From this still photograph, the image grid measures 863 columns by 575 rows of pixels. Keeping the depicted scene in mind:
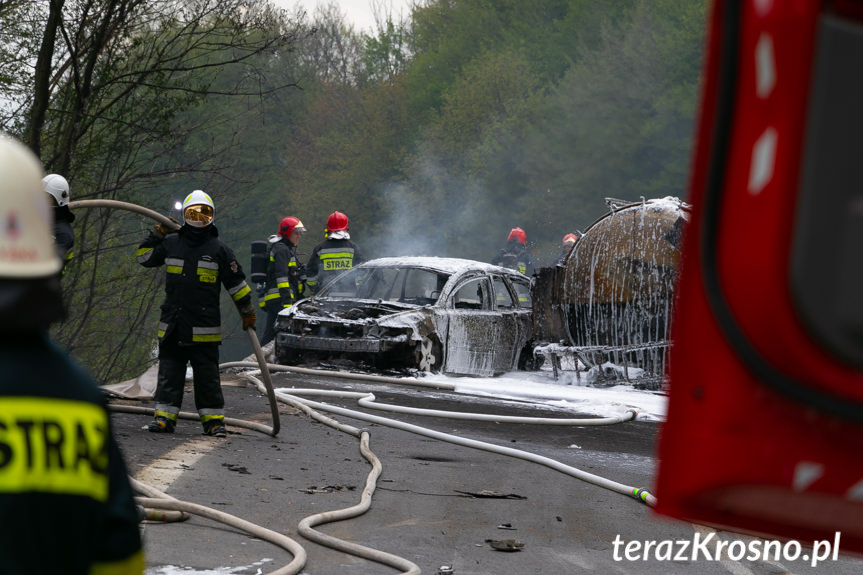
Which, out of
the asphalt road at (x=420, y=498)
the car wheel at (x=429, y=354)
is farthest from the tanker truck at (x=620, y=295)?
the asphalt road at (x=420, y=498)

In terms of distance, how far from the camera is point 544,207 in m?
42.5

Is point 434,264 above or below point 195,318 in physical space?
above

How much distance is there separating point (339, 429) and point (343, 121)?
155 ft

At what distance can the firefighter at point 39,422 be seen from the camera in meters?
1.67

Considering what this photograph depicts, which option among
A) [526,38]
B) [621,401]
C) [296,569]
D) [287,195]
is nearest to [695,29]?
[526,38]

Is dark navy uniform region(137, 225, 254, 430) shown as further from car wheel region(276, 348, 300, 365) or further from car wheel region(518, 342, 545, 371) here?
car wheel region(518, 342, 545, 371)

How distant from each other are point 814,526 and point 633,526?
192 inches

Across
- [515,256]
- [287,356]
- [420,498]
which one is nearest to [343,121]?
[515,256]

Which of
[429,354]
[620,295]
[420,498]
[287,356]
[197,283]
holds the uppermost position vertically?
[620,295]

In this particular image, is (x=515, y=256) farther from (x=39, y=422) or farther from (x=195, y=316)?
(x=39, y=422)

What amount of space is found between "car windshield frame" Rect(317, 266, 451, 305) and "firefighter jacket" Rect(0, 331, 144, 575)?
1211cm

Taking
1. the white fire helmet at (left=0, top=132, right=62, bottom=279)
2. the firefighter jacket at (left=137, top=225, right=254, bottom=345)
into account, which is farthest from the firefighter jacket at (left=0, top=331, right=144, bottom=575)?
the firefighter jacket at (left=137, top=225, right=254, bottom=345)

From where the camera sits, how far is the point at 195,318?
859 cm

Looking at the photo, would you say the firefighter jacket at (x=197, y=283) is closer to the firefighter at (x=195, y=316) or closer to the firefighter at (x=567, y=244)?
the firefighter at (x=195, y=316)
